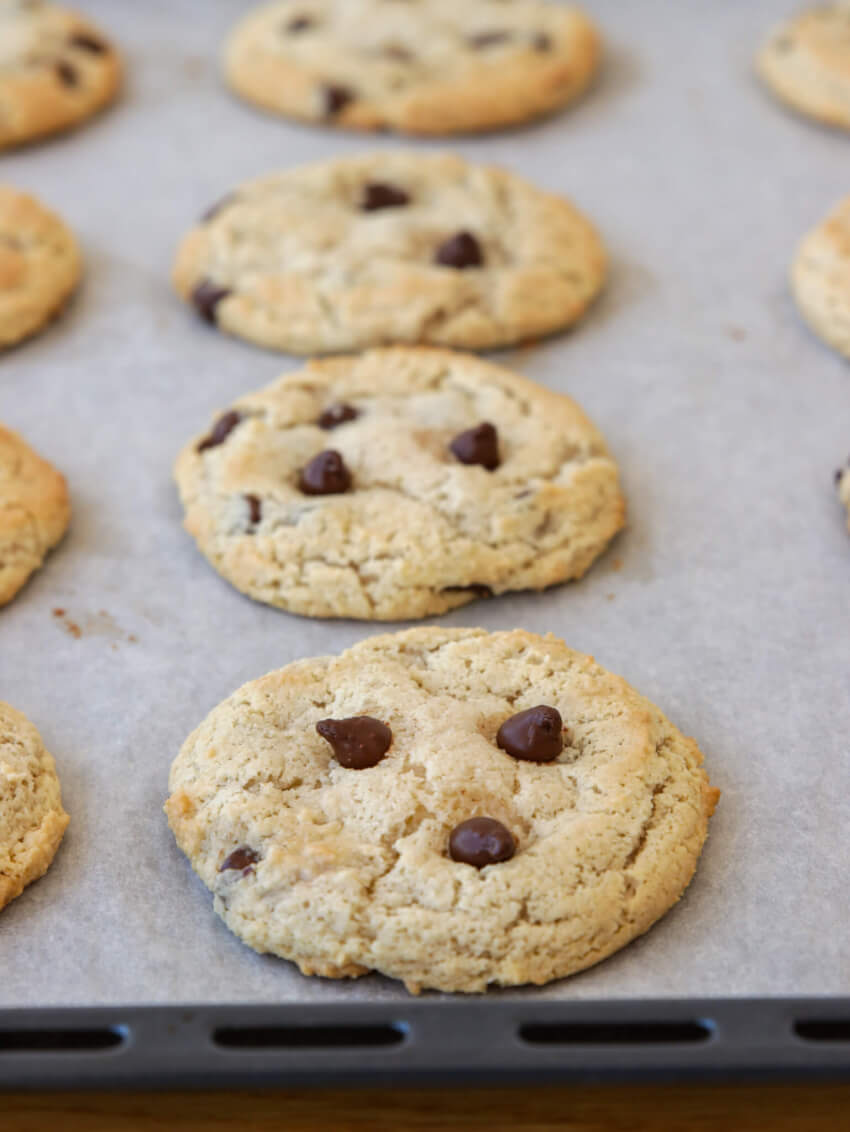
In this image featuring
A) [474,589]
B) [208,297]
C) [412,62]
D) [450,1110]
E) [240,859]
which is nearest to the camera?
[450,1110]

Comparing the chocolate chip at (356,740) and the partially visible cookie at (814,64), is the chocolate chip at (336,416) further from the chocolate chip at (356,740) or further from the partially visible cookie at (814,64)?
the partially visible cookie at (814,64)

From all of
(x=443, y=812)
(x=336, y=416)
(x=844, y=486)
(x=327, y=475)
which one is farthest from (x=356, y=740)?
(x=844, y=486)

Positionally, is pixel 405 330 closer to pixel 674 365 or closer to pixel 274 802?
pixel 674 365

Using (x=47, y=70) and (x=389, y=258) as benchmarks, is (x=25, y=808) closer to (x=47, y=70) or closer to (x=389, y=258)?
(x=389, y=258)

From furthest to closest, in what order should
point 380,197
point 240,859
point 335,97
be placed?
point 335,97 < point 380,197 < point 240,859

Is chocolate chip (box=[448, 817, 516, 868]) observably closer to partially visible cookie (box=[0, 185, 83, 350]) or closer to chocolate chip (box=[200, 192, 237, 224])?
partially visible cookie (box=[0, 185, 83, 350])

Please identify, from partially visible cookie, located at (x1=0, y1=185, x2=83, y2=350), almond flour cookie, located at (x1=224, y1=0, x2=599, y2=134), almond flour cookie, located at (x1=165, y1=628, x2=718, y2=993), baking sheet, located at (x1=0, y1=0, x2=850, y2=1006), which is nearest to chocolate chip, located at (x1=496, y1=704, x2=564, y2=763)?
almond flour cookie, located at (x1=165, y1=628, x2=718, y2=993)
